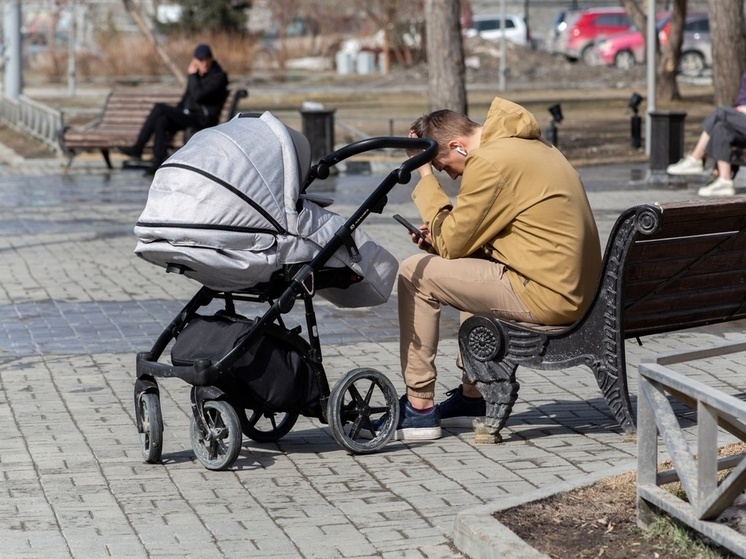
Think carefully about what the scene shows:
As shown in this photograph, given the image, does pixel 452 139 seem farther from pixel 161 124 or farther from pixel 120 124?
pixel 120 124

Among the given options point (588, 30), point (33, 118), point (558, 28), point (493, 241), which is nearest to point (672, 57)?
point (33, 118)

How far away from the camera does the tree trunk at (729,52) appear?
1873cm

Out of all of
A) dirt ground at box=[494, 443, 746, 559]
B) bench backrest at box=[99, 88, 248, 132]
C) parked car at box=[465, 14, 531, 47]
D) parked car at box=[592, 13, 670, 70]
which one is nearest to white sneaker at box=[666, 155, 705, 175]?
bench backrest at box=[99, 88, 248, 132]

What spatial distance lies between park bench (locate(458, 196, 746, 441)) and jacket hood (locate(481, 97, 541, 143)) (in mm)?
582

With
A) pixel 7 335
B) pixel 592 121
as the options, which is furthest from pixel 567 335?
pixel 592 121

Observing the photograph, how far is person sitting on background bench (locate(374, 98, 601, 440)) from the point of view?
5738 millimetres

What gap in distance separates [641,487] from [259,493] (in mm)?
1562

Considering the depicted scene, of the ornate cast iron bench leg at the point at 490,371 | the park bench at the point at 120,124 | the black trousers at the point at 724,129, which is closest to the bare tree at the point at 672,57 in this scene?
the park bench at the point at 120,124

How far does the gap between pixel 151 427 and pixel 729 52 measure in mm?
14760

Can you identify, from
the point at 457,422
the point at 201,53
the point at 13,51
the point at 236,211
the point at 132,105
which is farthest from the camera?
the point at 13,51

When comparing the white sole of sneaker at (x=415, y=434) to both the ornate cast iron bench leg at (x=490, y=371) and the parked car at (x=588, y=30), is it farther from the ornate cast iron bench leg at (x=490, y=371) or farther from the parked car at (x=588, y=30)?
the parked car at (x=588, y=30)

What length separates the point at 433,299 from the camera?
5949 mm

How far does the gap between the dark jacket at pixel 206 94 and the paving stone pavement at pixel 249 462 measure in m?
8.01

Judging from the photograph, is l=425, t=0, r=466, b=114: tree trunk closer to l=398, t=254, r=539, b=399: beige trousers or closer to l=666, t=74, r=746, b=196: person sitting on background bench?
l=666, t=74, r=746, b=196: person sitting on background bench
